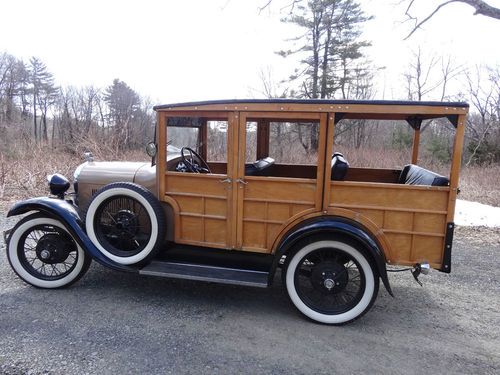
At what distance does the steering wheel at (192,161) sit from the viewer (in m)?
3.56

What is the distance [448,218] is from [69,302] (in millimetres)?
3395

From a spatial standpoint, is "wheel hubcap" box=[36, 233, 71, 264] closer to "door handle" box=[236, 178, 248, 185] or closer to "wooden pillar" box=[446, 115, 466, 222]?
"door handle" box=[236, 178, 248, 185]

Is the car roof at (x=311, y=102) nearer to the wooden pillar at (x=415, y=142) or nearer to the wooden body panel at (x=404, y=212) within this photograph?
the wooden body panel at (x=404, y=212)

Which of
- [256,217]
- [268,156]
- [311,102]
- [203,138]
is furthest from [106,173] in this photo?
[311,102]

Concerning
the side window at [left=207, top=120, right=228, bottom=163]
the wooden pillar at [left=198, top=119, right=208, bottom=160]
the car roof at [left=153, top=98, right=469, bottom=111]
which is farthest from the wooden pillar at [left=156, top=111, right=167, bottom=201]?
the wooden pillar at [left=198, top=119, right=208, bottom=160]

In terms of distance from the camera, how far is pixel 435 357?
2559 millimetres

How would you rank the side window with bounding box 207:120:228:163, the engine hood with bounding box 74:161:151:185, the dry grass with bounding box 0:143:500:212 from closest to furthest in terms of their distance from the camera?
the engine hood with bounding box 74:161:151:185 → the side window with bounding box 207:120:228:163 → the dry grass with bounding box 0:143:500:212

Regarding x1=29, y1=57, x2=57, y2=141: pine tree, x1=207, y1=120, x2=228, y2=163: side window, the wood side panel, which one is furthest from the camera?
x1=29, y1=57, x2=57, y2=141: pine tree

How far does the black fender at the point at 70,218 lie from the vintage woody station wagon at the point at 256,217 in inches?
0.4

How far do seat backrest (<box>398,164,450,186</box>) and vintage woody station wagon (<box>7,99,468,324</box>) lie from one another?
0.04 feet

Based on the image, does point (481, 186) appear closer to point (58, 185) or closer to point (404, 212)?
point (404, 212)

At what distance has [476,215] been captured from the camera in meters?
7.14

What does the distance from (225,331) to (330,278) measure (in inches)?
39.1

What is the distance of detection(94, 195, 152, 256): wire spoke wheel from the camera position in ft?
11.1
